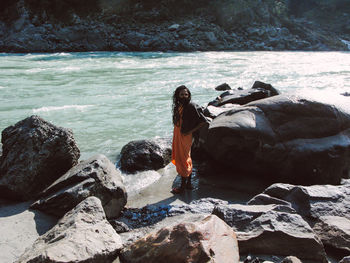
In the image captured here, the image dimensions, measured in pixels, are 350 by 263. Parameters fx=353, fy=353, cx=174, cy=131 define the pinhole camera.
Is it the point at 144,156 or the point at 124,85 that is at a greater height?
the point at 124,85

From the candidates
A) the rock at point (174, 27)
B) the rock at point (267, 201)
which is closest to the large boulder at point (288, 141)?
the rock at point (267, 201)

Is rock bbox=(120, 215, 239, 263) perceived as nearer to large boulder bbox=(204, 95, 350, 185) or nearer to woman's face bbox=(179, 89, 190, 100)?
woman's face bbox=(179, 89, 190, 100)

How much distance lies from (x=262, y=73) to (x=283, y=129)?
39.8ft

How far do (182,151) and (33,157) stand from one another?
1.99 meters

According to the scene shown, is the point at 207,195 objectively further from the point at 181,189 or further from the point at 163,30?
the point at 163,30

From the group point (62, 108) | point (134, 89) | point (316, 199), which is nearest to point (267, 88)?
point (134, 89)

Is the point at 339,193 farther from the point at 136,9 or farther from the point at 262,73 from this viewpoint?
the point at 136,9

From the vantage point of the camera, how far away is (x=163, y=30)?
30266 millimetres

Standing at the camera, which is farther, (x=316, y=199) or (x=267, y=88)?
(x=267, y=88)

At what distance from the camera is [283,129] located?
208 inches

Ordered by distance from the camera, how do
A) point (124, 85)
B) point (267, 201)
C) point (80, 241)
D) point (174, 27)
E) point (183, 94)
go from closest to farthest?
point (80, 241)
point (267, 201)
point (183, 94)
point (124, 85)
point (174, 27)

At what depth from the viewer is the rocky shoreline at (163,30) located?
27.4m

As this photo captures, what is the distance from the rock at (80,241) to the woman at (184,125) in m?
1.64

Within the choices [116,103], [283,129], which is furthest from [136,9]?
[283,129]
